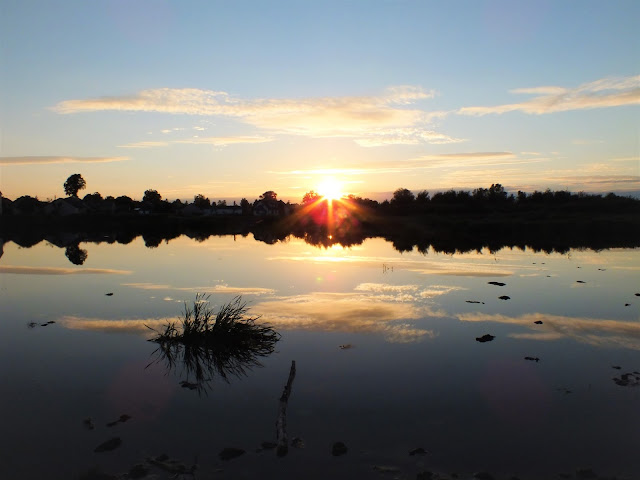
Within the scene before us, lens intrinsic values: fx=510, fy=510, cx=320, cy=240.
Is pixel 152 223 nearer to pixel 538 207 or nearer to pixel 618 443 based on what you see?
pixel 538 207

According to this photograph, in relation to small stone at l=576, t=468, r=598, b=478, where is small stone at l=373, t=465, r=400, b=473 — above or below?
above

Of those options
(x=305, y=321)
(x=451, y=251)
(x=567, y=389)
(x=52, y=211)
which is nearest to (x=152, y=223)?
(x=52, y=211)

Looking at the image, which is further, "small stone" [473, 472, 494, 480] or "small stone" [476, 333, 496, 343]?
"small stone" [476, 333, 496, 343]

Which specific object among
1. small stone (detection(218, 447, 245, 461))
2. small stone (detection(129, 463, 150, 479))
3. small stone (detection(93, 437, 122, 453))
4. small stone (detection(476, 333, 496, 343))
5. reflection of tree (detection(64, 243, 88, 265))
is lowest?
small stone (detection(218, 447, 245, 461))

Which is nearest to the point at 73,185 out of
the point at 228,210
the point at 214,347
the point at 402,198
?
the point at 228,210

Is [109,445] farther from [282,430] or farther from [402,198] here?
[402,198]

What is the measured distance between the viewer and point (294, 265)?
123 feet

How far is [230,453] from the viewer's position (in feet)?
30.2

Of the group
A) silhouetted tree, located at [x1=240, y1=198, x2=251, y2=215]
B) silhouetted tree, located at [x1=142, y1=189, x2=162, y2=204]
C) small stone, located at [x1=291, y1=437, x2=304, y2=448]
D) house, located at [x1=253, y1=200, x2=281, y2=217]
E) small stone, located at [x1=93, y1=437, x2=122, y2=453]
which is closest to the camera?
small stone, located at [x1=93, y1=437, x2=122, y2=453]

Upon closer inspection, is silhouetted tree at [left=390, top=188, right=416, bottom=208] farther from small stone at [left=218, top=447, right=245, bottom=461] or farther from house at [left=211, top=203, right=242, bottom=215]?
small stone at [left=218, top=447, right=245, bottom=461]

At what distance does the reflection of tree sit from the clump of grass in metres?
28.0

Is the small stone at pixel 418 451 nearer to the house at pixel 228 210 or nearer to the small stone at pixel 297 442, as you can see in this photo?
the small stone at pixel 297 442

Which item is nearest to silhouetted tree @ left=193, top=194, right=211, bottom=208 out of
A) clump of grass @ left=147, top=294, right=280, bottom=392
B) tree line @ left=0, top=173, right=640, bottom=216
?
tree line @ left=0, top=173, right=640, bottom=216

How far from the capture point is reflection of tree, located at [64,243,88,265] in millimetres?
41844
